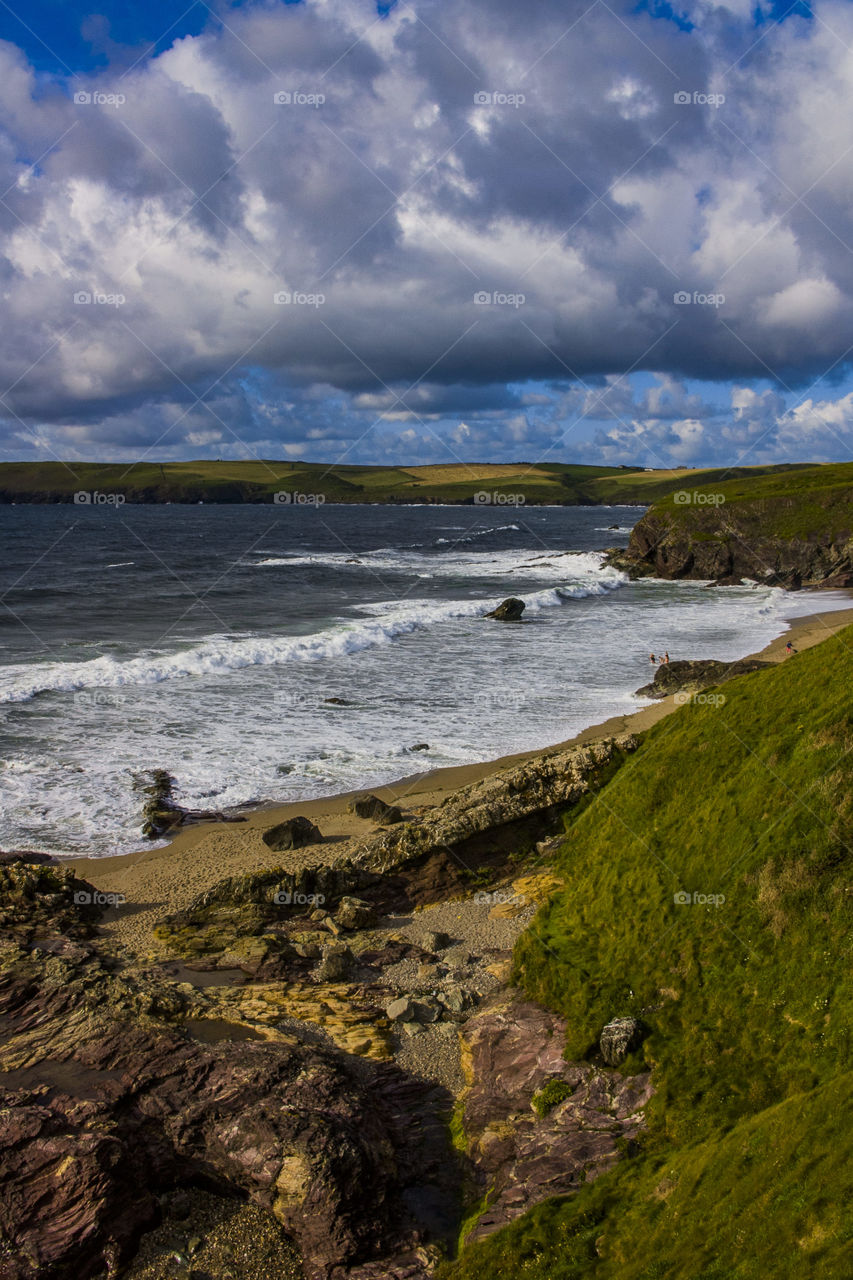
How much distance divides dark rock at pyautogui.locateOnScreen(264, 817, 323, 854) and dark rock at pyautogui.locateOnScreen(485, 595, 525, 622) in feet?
107

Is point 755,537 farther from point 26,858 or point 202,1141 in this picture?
point 202,1141

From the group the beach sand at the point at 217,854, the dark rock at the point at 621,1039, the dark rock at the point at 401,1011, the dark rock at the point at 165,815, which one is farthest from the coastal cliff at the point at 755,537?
the dark rock at the point at 621,1039

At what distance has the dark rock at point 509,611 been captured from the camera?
49000 mm

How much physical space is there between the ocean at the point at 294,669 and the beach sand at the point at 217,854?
860 mm

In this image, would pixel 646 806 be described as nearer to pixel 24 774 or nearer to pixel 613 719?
pixel 613 719

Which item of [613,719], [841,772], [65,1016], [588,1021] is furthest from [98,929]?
[613,719]

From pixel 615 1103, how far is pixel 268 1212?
→ 3380 mm

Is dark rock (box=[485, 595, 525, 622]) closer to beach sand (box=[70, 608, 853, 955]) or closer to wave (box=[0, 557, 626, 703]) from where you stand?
wave (box=[0, 557, 626, 703])

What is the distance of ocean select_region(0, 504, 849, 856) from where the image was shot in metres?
21.6

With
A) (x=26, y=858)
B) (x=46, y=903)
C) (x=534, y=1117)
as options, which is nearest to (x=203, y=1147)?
(x=534, y=1117)

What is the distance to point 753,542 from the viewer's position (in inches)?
2650

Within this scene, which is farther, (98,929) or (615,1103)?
(98,929)

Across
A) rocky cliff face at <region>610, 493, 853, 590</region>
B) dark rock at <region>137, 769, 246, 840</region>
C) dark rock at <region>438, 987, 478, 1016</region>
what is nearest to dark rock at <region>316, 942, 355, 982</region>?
dark rock at <region>438, 987, 478, 1016</region>

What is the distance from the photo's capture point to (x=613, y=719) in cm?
2525
